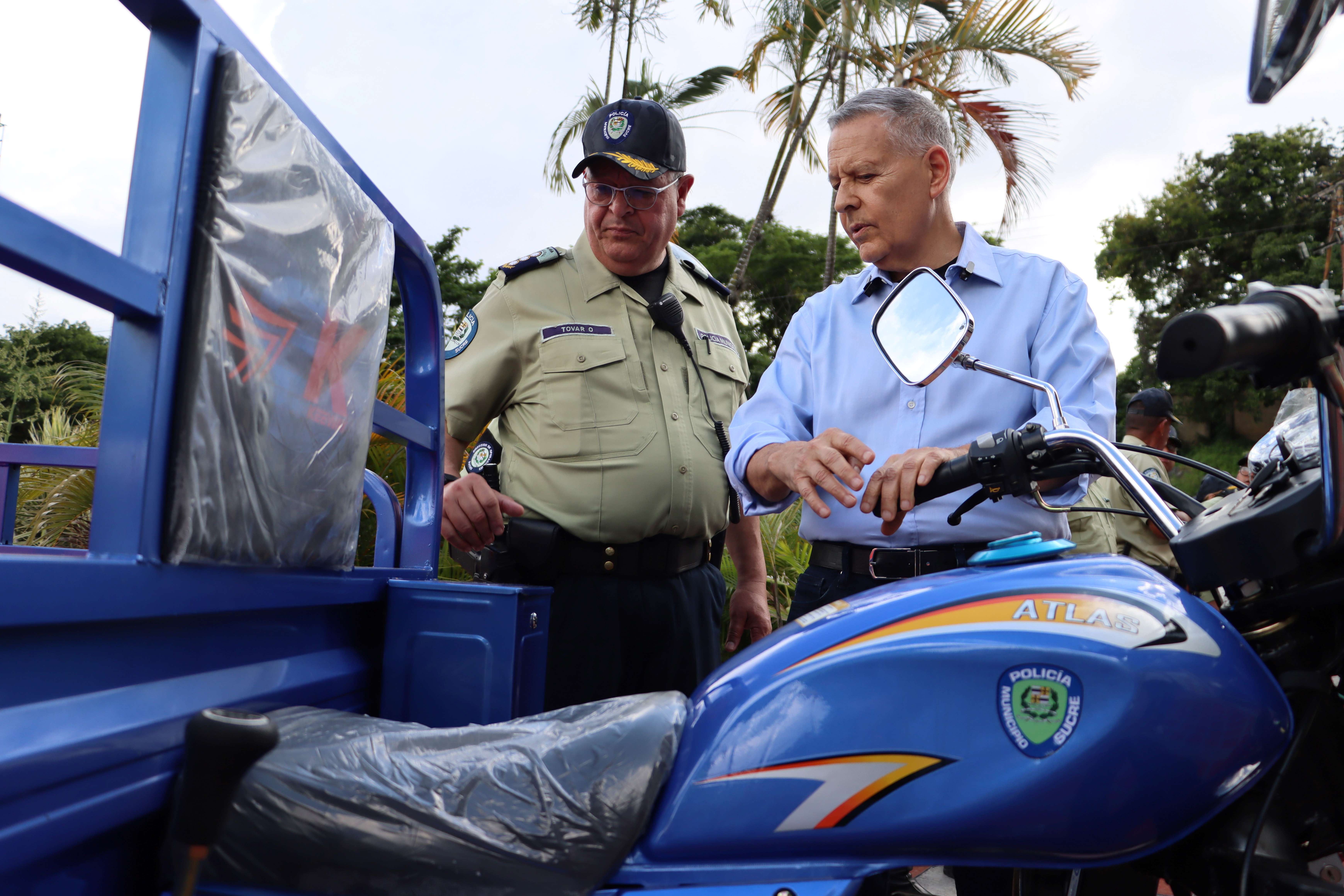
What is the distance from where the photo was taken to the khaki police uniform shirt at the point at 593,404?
2.42 m

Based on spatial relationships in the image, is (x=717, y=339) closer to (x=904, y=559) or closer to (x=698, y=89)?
(x=904, y=559)

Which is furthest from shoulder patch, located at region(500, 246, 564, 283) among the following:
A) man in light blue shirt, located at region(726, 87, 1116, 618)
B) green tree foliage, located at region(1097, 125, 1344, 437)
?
green tree foliage, located at region(1097, 125, 1344, 437)

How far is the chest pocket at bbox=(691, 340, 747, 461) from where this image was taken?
8.66ft

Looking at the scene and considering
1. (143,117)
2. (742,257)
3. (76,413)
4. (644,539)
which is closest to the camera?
(143,117)

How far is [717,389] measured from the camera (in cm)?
277

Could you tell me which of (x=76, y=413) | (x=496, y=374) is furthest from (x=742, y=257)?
(x=496, y=374)

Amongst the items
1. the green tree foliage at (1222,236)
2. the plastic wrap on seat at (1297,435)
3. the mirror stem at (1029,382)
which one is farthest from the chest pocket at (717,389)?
the green tree foliage at (1222,236)

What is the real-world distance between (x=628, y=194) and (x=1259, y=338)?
2.07 m

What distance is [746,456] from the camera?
1.67m

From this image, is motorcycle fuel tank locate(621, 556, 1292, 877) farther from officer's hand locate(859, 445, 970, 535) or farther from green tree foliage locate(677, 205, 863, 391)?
green tree foliage locate(677, 205, 863, 391)

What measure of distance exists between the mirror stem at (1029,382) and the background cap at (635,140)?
1551 mm

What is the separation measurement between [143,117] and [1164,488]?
4.41 ft

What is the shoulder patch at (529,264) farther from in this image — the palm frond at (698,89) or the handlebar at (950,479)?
the palm frond at (698,89)

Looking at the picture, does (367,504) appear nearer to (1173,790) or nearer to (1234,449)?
(1173,790)
